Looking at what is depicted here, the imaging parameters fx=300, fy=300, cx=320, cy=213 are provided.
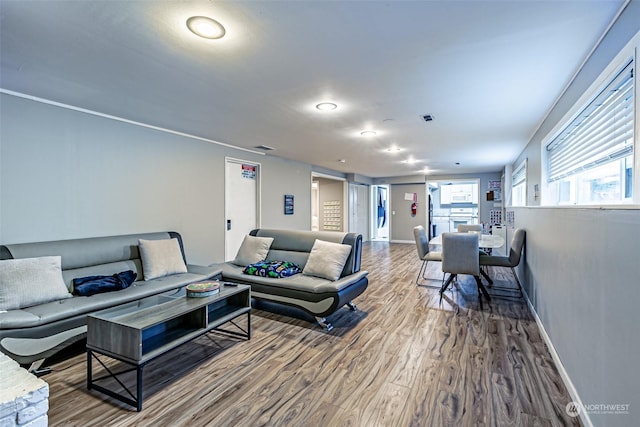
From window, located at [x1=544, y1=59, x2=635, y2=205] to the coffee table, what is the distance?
2900 mm

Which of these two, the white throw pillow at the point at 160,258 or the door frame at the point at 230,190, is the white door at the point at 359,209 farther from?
the white throw pillow at the point at 160,258

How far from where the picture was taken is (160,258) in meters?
3.57

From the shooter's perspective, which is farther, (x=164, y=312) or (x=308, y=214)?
(x=308, y=214)

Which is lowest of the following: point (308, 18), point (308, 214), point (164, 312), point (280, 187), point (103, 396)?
point (103, 396)

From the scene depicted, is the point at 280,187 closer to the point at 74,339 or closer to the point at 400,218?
the point at 74,339

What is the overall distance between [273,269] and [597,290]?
2.87 m

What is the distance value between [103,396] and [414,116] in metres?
3.73

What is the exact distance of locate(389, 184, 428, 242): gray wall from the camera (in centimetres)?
984

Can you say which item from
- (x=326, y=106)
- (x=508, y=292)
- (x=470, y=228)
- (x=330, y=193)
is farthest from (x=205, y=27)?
(x=330, y=193)

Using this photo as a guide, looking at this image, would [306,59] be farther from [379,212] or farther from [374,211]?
[379,212]

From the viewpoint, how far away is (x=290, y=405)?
75.2 inches

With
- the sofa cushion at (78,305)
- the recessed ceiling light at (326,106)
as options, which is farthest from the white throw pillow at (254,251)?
the recessed ceiling light at (326,106)

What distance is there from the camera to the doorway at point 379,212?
10.9 metres

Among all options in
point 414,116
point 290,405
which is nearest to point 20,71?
point 290,405
